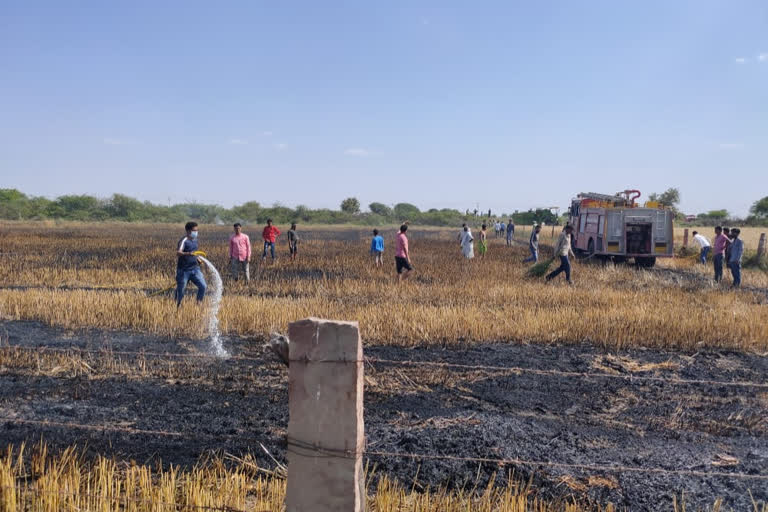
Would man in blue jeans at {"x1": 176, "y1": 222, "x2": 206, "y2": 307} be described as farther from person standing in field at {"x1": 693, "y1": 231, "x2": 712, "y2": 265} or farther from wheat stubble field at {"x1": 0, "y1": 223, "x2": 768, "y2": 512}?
person standing in field at {"x1": 693, "y1": 231, "x2": 712, "y2": 265}

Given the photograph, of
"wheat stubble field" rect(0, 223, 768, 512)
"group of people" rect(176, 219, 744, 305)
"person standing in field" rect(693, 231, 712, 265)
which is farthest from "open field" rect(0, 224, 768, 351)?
"person standing in field" rect(693, 231, 712, 265)

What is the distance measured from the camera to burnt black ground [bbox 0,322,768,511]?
442 centimetres

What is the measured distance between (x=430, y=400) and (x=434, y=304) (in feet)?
17.9

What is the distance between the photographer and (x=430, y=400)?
236 inches

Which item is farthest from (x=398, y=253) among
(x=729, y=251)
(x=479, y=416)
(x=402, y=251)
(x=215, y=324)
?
(x=479, y=416)

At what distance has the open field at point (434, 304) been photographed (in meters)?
8.80

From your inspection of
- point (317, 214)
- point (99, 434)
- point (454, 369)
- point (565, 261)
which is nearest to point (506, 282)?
point (565, 261)

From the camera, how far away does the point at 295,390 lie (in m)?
2.50

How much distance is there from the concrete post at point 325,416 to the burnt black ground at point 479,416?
76.3 inches

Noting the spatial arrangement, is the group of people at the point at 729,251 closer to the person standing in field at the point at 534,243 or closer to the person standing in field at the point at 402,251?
the person standing in field at the point at 534,243

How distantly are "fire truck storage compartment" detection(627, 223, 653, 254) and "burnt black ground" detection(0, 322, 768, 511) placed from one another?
13.3m

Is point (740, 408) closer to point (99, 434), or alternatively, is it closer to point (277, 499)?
point (277, 499)

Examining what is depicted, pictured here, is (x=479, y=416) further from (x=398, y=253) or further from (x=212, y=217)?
(x=212, y=217)

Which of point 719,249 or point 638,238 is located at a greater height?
point 638,238
